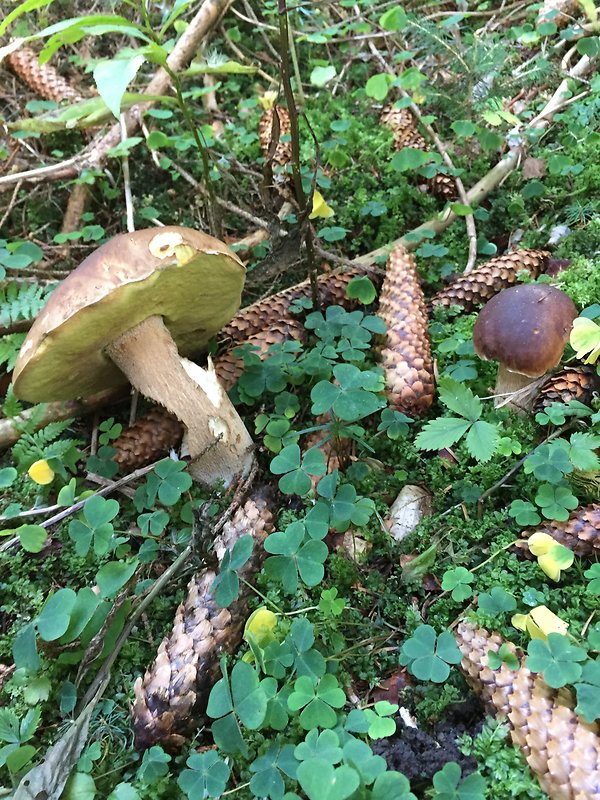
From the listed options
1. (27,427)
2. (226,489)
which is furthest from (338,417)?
(27,427)


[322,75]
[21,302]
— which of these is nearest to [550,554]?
[21,302]

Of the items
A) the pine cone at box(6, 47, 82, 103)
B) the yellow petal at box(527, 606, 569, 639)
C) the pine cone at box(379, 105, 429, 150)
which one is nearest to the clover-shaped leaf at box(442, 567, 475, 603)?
A: the yellow petal at box(527, 606, 569, 639)

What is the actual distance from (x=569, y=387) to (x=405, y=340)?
587mm

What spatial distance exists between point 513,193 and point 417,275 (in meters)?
0.70

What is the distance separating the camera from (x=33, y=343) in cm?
163

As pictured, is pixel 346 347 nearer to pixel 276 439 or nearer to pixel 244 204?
pixel 276 439

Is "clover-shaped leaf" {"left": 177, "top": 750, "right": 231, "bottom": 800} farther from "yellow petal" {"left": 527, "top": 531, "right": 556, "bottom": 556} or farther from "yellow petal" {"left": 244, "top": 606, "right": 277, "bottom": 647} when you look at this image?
"yellow petal" {"left": 527, "top": 531, "right": 556, "bottom": 556}

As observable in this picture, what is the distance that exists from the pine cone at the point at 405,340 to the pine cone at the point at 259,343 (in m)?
0.36

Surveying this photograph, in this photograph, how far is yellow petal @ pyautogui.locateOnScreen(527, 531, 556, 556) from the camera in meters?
1.51

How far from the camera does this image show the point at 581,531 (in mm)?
1540

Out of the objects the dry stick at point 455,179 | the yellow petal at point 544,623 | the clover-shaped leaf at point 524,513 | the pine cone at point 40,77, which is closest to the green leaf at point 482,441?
the clover-shaped leaf at point 524,513

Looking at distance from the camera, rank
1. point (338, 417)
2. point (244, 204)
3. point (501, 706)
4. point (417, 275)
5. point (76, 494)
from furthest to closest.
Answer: point (244, 204), point (417, 275), point (76, 494), point (338, 417), point (501, 706)

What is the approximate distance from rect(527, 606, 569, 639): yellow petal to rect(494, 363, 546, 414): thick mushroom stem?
73 centimetres

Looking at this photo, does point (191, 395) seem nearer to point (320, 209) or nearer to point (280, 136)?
point (320, 209)
